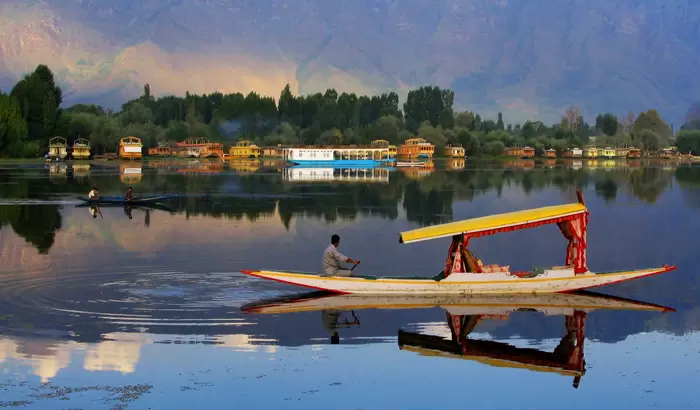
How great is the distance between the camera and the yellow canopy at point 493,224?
2820 cm

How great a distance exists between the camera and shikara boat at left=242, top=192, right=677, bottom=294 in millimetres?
27578

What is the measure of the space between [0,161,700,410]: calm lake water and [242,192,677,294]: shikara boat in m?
0.53

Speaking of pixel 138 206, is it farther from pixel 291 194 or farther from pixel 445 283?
pixel 445 283

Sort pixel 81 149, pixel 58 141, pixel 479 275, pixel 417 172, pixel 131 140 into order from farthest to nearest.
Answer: pixel 131 140 < pixel 81 149 < pixel 58 141 < pixel 417 172 < pixel 479 275

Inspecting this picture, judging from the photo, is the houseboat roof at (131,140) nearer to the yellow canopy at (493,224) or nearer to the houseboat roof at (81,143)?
the houseboat roof at (81,143)

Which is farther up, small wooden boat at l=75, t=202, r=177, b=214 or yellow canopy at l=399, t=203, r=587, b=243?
yellow canopy at l=399, t=203, r=587, b=243

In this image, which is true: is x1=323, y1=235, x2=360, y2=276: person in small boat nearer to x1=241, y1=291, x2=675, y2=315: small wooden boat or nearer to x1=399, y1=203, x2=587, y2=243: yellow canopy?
x1=241, y1=291, x2=675, y2=315: small wooden boat

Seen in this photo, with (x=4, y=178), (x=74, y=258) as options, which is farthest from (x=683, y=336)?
(x=4, y=178)

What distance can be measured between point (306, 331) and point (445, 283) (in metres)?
5.11

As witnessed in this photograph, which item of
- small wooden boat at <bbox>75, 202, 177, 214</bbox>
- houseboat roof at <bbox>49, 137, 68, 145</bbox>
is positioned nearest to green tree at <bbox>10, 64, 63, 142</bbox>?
houseboat roof at <bbox>49, 137, 68, 145</bbox>

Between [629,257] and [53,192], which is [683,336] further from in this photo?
[53,192]

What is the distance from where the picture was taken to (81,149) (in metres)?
173

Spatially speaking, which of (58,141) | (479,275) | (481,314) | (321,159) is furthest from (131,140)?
(481,314)

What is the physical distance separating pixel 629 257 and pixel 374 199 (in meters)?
33.4
